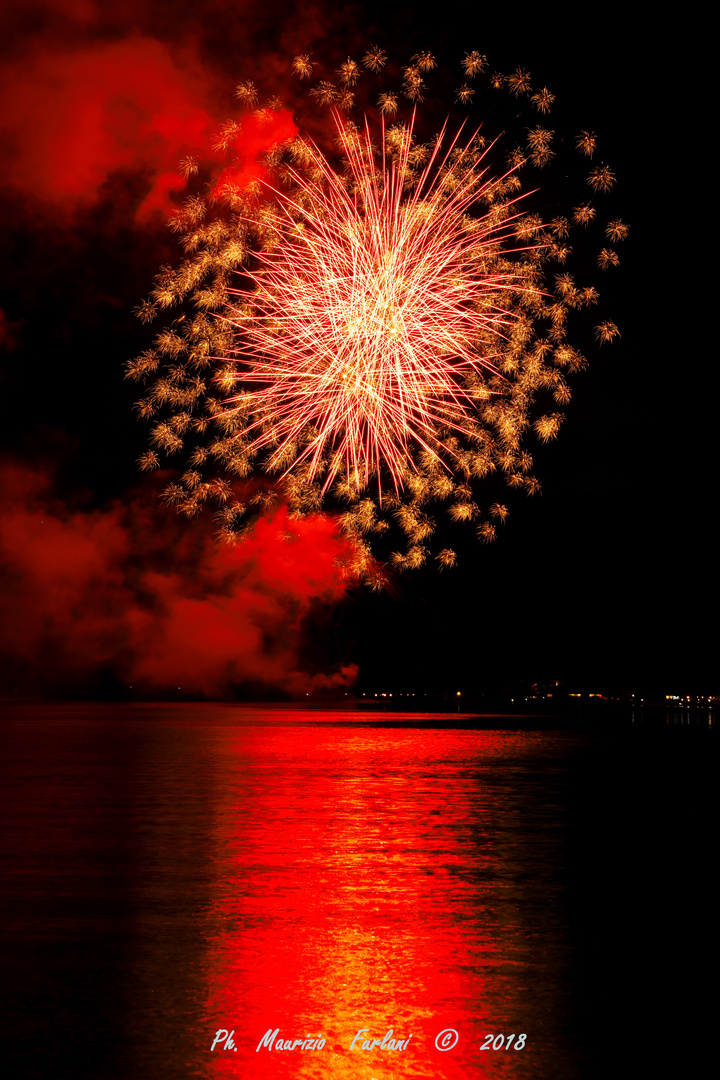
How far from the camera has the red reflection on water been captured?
6.12 m

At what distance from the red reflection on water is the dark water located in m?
0.03

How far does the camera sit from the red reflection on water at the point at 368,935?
→ 6.12 metres

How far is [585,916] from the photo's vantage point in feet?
31.7

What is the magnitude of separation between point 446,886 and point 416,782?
1398 cm

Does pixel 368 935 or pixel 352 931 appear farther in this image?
pixel 352 931

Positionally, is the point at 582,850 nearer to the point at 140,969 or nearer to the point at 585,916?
the point at 585,916

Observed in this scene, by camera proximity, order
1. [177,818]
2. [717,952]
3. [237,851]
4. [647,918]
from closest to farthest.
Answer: [717,952], [647,918], [237,851], [177,818]

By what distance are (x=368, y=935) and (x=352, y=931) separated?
7.4 inches

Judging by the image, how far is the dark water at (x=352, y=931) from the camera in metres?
6.13

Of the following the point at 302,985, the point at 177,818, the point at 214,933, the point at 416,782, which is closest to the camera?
the point at 302,985

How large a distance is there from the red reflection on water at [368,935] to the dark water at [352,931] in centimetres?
3

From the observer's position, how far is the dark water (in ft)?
20.1

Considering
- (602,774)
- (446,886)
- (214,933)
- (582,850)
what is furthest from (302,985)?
(602,774)

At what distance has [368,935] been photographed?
29.0 feet
